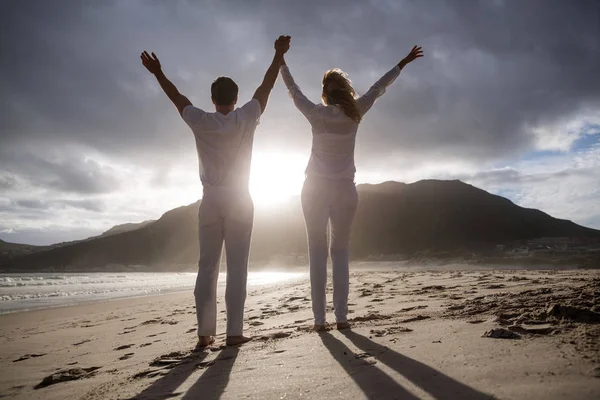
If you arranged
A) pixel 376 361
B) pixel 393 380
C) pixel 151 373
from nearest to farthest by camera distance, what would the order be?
pixel 393 380 → pixel 376 361 → pixel 151 373

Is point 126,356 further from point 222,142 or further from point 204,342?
point 222,142

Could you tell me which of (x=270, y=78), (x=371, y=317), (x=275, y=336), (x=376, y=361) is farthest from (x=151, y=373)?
(x=270, y=78)

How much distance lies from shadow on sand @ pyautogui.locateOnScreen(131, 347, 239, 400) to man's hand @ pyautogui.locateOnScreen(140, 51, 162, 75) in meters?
2.51

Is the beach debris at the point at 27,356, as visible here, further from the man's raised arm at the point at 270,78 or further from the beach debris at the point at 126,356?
the man's raised arm at the point at 270,78

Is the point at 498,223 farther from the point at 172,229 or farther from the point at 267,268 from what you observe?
the point at 172,229

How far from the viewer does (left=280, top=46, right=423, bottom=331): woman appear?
3.73m

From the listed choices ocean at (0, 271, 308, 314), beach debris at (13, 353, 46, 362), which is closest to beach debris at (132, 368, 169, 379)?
beach debris at (13, 353, 46, 362)

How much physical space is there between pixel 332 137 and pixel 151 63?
180 cm

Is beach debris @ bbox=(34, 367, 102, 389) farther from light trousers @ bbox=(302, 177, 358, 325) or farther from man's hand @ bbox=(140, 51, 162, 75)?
man's hand @ bbox=(140, 51, 162, 75)

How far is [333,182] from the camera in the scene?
3740 mm

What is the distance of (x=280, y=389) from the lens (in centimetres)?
191

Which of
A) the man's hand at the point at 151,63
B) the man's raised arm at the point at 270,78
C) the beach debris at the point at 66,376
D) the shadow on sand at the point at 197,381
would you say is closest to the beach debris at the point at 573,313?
the shadow on sand at the point at 197,381

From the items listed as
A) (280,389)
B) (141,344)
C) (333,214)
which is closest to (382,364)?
(280,389)

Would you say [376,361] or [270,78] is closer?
[376,361]
